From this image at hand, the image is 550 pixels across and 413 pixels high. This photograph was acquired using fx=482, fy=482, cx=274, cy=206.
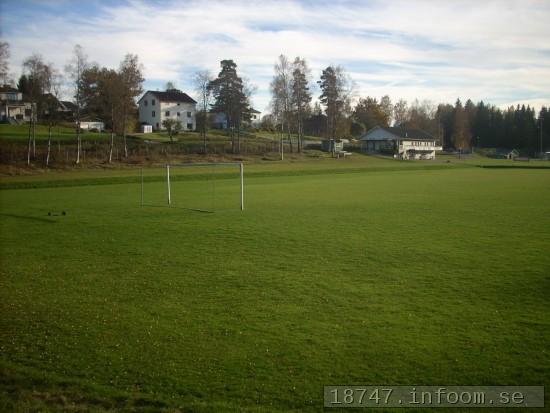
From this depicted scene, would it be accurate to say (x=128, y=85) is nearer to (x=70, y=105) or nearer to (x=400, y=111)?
(x=70, y=105)

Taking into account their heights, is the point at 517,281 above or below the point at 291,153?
below

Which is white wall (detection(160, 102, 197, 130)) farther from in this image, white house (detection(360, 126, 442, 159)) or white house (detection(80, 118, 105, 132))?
white house (detection(360, 126, 442, 159))

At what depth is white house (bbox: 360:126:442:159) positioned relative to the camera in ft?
350

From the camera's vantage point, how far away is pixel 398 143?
10512 centimetres

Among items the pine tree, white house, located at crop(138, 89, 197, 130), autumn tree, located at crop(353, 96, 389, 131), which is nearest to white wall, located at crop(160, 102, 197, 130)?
white house, located at crop(138, 89, 197, 130)

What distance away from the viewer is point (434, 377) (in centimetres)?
650

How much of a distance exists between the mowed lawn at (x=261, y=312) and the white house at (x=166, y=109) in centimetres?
8767

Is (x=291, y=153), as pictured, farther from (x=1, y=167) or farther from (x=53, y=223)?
(x=53, y=223)

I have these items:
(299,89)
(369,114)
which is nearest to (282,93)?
(299,89)

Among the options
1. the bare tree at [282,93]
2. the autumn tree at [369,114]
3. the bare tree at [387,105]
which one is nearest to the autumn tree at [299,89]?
the bare tree at [282,93]

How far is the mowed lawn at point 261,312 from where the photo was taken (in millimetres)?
6453

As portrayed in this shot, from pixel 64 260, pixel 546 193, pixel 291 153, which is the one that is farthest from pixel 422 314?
pixel 291 153

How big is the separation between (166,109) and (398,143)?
50660 mm

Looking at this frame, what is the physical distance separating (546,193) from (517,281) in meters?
25.3
